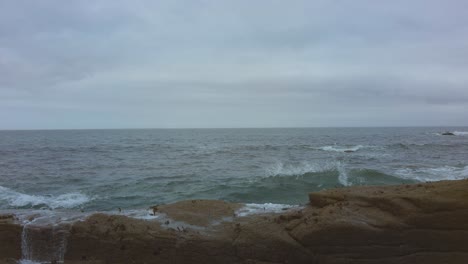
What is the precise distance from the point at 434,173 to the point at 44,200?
18.9 metres

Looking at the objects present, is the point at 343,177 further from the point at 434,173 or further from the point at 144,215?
the point at 144,215

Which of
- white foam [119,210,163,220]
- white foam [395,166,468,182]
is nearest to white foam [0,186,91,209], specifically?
white foam [119,210,163,220]

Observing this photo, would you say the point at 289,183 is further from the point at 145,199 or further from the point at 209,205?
the point at 209,205

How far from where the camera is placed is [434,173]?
19.0 meters

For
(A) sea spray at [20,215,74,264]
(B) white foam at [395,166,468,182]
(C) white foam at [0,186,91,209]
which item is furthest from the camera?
(B) white foam at [395,166,468,182]

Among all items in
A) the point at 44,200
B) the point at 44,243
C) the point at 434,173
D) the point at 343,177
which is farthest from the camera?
the point at 434,173

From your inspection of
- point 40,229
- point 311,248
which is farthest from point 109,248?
point 311,248

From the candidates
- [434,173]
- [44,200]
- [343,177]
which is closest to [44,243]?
[44,200]

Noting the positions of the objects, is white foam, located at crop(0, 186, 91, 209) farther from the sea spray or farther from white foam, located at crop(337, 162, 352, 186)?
white foam, located at crop(337, 162, 352, 186)

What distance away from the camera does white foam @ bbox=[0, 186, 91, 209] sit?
521 inches

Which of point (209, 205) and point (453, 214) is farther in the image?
point (209, 205)

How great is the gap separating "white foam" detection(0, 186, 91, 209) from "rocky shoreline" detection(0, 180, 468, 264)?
667cm

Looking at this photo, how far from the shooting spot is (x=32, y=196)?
14.6 meters

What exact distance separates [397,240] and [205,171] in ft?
53.0
